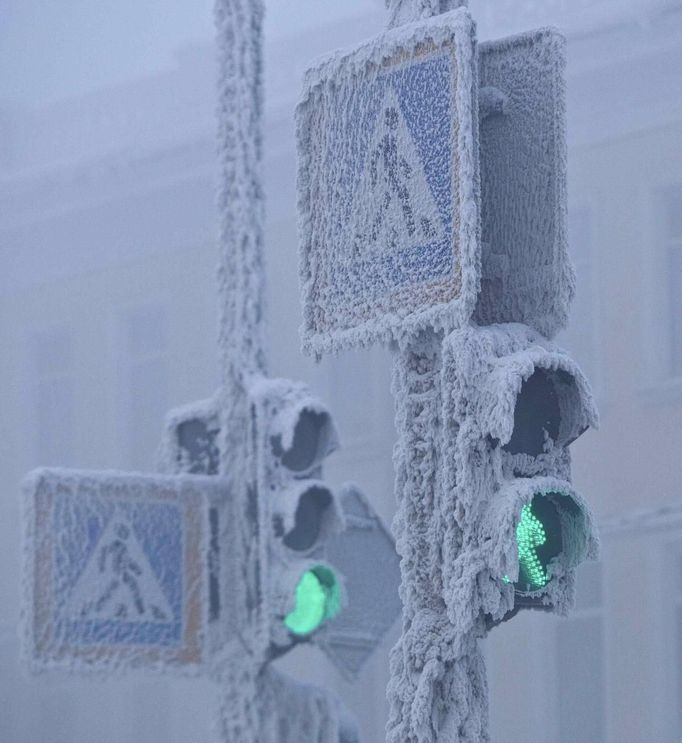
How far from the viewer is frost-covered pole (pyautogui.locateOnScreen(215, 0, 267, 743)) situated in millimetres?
7895

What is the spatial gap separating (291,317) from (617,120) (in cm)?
384

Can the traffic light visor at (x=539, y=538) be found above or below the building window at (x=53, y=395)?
below

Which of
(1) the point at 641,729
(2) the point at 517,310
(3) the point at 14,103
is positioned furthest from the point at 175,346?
(2) the point at 517,310

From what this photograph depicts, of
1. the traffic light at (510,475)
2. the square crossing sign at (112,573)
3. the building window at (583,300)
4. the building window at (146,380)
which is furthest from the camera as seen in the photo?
the building window at (146,380)

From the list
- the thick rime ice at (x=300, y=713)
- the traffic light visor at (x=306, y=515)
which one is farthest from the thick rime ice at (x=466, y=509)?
the thick rime ice at (x=300, y=713)

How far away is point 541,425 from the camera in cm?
502

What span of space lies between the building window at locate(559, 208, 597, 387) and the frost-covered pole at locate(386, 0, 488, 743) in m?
10.1

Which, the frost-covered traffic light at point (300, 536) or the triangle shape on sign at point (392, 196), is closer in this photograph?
the triangle shape on sign at point (392, 196)

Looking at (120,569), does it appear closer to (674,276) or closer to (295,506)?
(295,506)

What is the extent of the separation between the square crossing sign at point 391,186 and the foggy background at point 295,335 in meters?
9.27

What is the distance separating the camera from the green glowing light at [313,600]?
24.9 ft

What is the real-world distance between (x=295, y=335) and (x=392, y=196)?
1288 centimetres

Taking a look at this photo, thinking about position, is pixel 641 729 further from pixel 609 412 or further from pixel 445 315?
pixel 445 315

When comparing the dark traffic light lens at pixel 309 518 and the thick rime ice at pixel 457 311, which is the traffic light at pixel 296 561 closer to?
the dark traffic light lens at pixel 309 518
